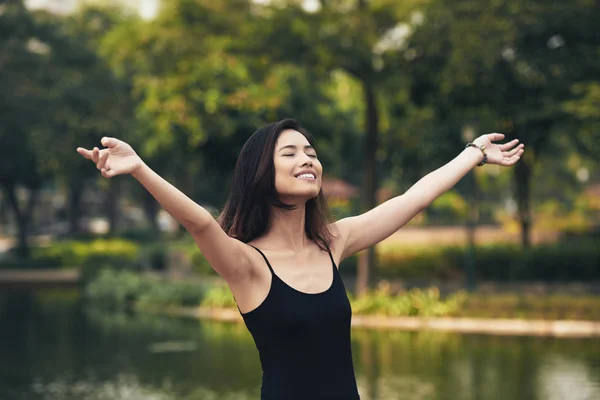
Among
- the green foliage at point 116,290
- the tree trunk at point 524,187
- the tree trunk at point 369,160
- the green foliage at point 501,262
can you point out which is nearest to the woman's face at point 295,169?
the tree trunk at point 369,160

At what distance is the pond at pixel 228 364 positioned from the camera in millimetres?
14352

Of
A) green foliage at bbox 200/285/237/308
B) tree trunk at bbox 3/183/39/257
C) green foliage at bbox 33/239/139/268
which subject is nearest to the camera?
green foliage at bbox 200/285/237/308

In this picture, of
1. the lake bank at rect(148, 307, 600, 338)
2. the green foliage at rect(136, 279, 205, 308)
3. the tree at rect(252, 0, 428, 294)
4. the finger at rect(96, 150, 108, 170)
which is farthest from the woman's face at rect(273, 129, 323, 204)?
the green foliage at rect(136, 279, 205, 308)

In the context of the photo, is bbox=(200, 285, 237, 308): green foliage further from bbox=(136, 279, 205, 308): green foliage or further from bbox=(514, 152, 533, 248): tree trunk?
bbox=(514, 152, 533, 248): tree trunk

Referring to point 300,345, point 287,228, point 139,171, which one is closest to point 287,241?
point 287,228

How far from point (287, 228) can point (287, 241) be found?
0.05m

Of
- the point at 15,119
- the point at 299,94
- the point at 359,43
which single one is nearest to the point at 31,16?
the point at 15,119

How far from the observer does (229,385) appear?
15.0m

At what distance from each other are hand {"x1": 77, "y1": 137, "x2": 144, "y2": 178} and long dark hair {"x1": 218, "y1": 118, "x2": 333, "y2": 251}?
1.92 ft

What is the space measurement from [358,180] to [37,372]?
4617 cm

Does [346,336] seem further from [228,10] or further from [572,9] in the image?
Result: [228,10]

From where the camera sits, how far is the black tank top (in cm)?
347

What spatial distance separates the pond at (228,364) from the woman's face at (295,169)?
1027cm

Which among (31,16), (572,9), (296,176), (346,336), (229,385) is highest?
(31,16)
